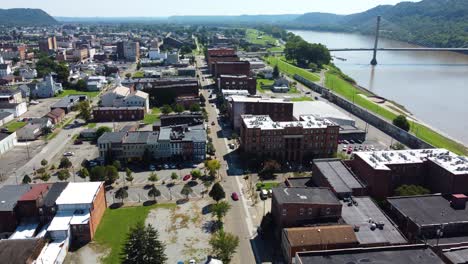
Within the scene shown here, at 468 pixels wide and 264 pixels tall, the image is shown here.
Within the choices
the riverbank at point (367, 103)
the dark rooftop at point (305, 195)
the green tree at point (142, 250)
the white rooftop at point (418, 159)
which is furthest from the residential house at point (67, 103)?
the riverbank at point (367, 103)

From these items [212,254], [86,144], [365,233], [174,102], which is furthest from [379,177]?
[174,102]

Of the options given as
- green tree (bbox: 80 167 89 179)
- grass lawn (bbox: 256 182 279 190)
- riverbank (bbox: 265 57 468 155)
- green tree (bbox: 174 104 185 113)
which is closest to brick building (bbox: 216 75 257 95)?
green tree (bbox: 174 104 185 113)

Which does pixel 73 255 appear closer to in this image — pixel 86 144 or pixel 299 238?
pixel 299 238

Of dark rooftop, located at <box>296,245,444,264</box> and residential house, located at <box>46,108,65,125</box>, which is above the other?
dark rooftop, located at <box>296,245,444,264</box>

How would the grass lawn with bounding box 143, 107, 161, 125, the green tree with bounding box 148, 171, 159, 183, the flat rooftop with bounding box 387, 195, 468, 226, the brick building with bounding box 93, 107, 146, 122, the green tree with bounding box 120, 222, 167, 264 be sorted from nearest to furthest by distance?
the green tree with bounding box 120, 222, 167, 264, the flat rooftop with bounding box 387, 195, 468, 226, the green tree with bounding box 148, 171, 159, 183, the grass lawn with bounding box 143, 107, 161, 125, the brick building with bounding box 93, 107, 146, 122

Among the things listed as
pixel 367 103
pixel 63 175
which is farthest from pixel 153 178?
pixel 367 103

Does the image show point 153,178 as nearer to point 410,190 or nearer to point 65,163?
point 65,163

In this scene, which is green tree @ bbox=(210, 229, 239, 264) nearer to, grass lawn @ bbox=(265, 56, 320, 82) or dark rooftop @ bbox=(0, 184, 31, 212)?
dark rooftop @ bbox=(0, 184, 31, 212)
